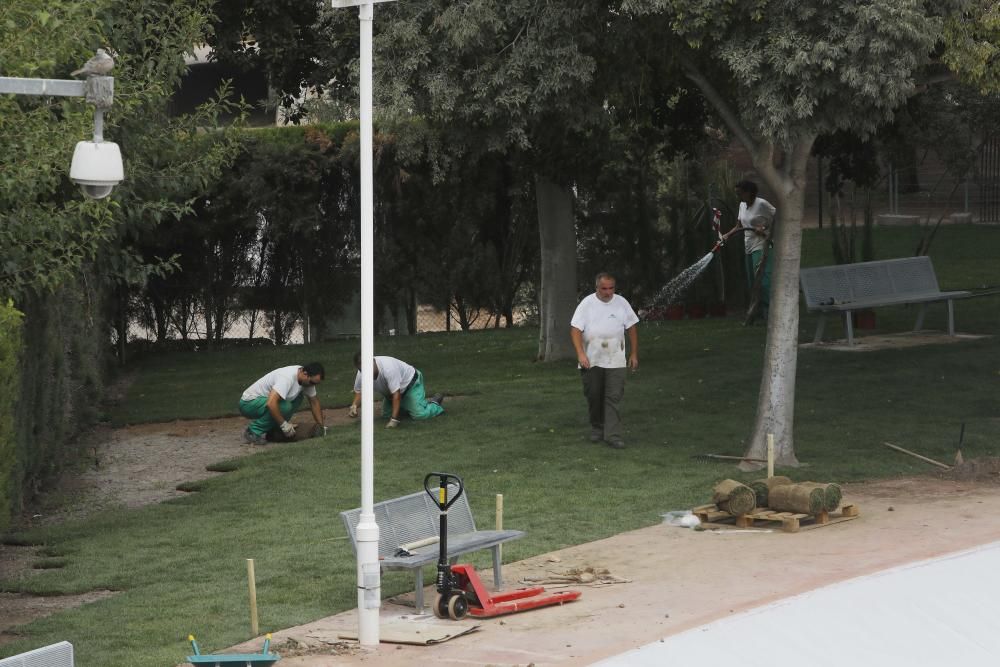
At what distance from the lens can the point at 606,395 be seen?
14.6 metres

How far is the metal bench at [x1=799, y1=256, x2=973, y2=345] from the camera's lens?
19.6 m

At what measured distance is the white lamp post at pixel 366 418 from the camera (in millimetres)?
8750

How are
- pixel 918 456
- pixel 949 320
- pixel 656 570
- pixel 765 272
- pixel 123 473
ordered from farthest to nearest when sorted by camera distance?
pixel 765 272 < pixel 949 320 < pixel 123 473 < pixel 918 456 < pixel 656 570

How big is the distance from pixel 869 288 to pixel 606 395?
278 inches

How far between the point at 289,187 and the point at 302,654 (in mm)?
17362

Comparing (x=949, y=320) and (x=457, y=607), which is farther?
(x=949, y=320)

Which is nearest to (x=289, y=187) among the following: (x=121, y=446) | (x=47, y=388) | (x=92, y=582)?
(x=121, y=446)

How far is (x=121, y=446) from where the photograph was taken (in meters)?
16.6

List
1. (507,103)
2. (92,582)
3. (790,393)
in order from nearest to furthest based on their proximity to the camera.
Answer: (92,582) → (507,103) → (790,393)

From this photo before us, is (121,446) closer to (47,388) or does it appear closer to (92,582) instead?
(47,388)

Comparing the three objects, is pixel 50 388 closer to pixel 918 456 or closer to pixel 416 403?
pixel 416 403

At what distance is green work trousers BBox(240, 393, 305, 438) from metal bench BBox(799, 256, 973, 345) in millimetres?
7194

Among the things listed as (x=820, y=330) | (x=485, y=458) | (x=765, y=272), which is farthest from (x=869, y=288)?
(x=485, y=458)

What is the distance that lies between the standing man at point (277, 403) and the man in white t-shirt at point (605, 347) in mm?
3003
